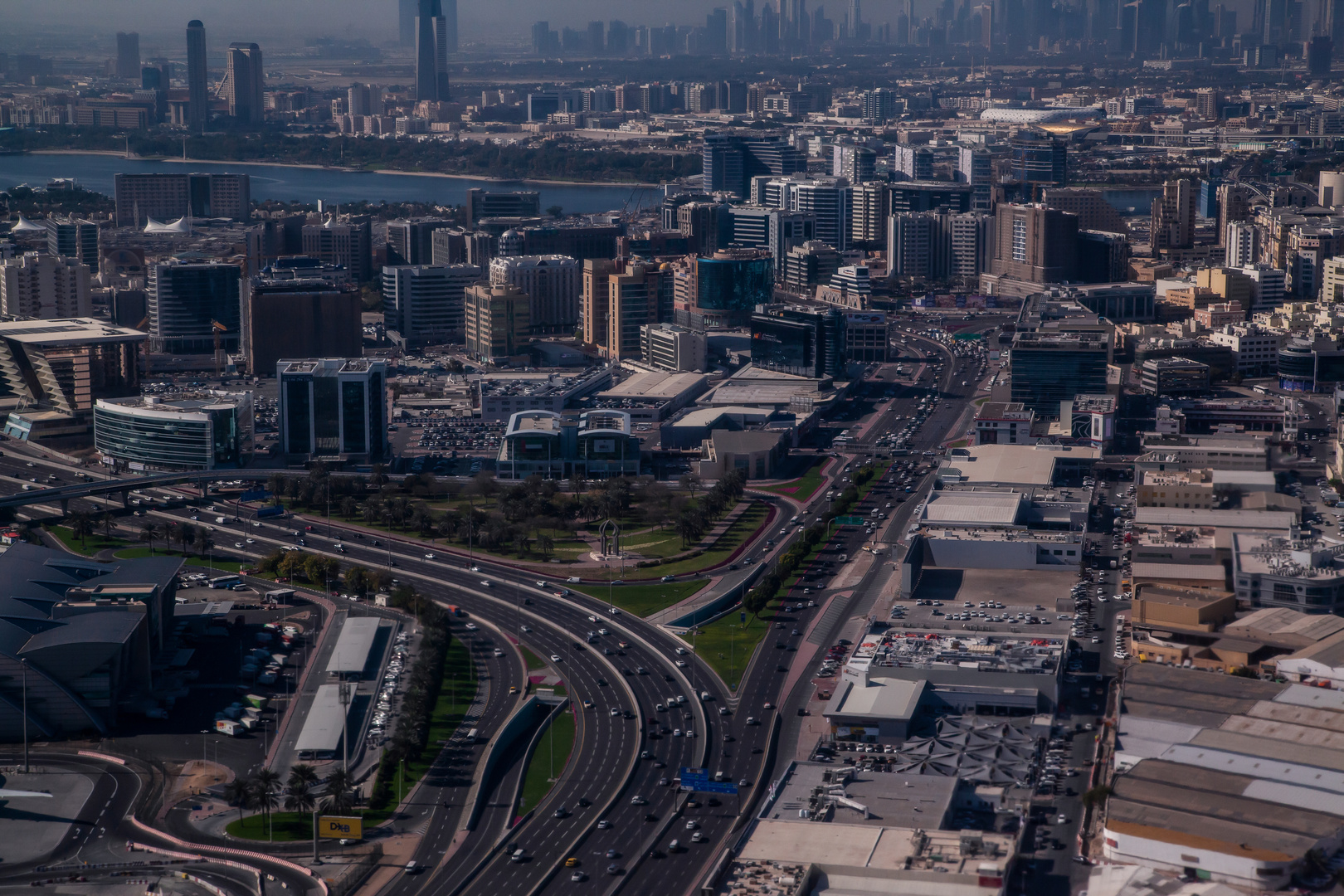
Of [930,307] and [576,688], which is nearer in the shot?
[576,688]

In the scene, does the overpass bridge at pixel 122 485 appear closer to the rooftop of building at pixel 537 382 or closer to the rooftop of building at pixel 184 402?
the rooftop of building at pixel 184 402

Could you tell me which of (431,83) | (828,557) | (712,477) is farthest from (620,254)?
(431,83)

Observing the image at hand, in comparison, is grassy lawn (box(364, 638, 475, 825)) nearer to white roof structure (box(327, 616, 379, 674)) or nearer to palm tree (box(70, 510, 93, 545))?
white roof structure (box(327, 616, 379, 674))

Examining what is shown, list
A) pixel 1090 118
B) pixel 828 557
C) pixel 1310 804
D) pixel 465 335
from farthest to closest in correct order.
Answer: pixel 1090 118 → pixel 465 335 → pixel 828 557 → pixel 1310 804

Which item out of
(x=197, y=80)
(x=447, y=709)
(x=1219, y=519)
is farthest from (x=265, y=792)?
(x=197, y=80)

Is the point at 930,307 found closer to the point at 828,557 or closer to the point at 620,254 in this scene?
the point at 620,254

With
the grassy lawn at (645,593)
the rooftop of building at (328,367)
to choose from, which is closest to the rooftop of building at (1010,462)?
the grassy lawn at (645,593)
